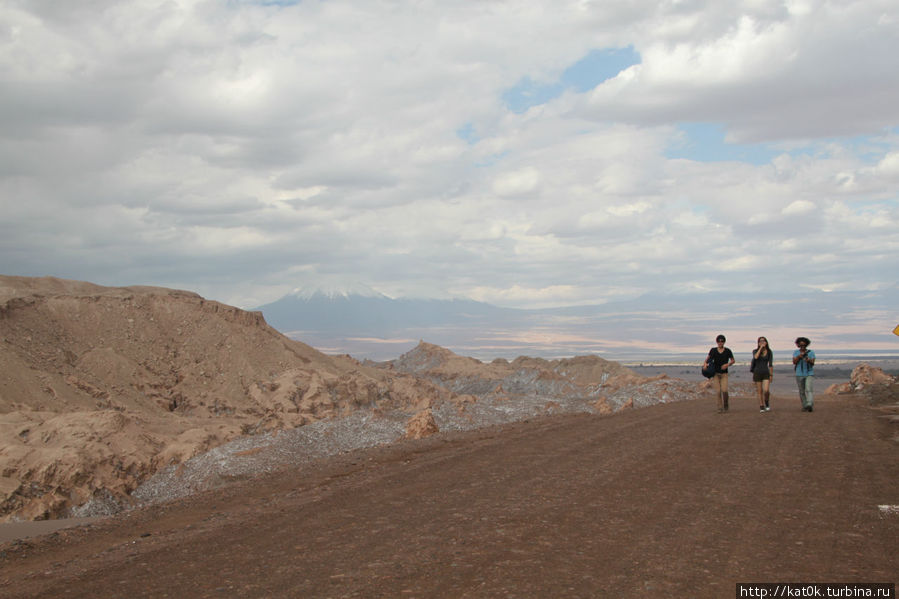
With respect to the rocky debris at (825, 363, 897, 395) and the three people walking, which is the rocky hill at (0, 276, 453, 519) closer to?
the three people walking

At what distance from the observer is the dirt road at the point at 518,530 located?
5.75 m

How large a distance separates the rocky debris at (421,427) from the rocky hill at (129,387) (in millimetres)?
5253

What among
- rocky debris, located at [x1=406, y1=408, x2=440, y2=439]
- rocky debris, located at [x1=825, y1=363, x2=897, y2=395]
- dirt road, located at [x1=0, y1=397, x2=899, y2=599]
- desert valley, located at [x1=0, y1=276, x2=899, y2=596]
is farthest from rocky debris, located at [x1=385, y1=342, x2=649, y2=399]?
dirt road, located at [x1=0, y1=397, x2=899, y2=599]

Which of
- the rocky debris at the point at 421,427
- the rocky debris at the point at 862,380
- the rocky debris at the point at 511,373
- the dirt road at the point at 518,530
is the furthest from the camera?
the rocky debris at the point at 511,373

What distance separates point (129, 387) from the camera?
93.9 ft

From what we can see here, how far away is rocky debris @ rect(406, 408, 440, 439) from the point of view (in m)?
17.6

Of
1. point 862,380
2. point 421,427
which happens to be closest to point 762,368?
point 421,427

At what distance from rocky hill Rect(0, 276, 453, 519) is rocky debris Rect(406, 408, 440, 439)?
525cm

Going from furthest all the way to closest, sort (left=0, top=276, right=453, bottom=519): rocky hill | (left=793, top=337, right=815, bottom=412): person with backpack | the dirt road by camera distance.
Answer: (left=793, top=337, right=815, bottom=412): person with backpack → (left=0, top=276, right=453, bottom=519): rocky hill → the dirt road

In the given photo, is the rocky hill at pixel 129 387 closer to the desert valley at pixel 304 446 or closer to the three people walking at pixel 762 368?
the desert valley at pixel 304 446

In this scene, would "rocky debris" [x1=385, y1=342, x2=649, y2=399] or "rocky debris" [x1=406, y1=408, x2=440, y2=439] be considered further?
"rocky debris" [x1=385, y1=342, x2=649, y2=399]

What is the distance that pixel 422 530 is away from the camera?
7426 millimetres

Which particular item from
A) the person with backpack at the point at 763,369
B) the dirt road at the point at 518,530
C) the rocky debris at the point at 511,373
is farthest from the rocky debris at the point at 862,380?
the dirt road at the point at 518,530

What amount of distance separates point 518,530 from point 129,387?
25434 mm
